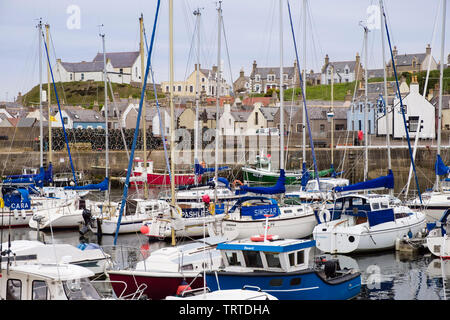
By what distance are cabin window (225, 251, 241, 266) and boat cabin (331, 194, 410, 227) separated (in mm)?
9151

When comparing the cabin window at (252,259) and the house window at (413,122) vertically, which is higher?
the house window at (413,122)

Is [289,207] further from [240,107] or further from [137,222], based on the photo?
[240,107]

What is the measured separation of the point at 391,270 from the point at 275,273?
754 centimetres

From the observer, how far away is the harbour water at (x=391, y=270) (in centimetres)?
1794

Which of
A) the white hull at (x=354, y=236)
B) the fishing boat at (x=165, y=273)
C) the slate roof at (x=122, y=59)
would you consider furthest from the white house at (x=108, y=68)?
the fishing boat at (x=165, y=273)

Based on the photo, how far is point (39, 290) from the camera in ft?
41.4

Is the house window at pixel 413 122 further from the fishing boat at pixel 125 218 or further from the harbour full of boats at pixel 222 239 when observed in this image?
the fishing boat at pixel 125 218

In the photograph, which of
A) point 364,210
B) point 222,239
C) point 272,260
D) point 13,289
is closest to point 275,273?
point 272,260

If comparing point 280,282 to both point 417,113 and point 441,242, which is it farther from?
point 417,113

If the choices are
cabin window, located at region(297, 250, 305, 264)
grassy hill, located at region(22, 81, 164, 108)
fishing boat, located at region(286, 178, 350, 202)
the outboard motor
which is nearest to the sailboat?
fishing boat, located at region(286, 178, 350, 202)

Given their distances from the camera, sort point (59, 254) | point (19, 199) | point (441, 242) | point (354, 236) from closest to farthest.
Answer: point (59, 254) → point (441, 242) → point (354, 236) → point (19, 199)

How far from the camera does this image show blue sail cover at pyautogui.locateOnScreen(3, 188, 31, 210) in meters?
31.2

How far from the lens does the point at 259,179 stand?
51344 mm
